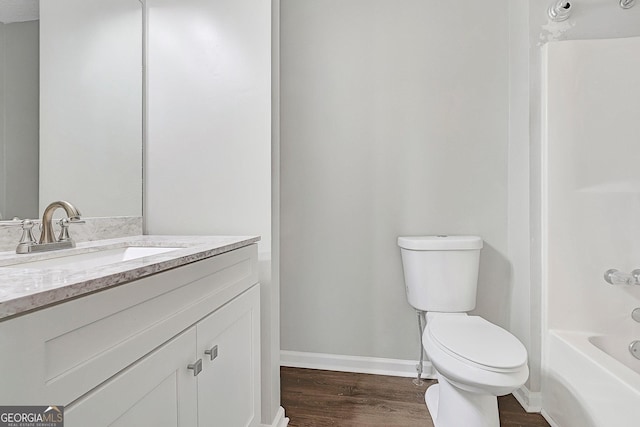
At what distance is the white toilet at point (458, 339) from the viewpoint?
126 cm

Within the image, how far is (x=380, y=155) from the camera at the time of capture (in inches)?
82.0

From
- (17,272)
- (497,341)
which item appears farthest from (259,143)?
(497,341)

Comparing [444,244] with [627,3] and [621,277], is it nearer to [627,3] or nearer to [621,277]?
[621,277]

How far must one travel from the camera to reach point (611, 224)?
5.41 ft

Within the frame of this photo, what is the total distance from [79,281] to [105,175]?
1.08 m

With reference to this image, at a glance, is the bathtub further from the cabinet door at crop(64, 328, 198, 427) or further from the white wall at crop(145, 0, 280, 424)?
the cabinet door at crop(64, 328, 198, 427)

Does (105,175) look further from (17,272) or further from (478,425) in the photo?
(478,425)

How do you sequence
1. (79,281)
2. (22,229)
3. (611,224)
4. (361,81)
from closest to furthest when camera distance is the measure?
(79,281)
(22,229)
(611,224)
(361,81)

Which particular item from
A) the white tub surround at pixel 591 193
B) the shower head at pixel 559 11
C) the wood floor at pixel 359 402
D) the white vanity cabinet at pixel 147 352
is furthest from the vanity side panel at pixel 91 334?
the shower head at pixel 559 11

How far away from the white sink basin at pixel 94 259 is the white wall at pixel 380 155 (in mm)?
1001

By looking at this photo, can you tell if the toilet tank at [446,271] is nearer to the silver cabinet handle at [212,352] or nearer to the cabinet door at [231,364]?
the cabinet door at [231,364]

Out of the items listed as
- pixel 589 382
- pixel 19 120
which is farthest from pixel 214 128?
pixel 589 382

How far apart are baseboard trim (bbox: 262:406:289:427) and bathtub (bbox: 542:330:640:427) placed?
121 cm

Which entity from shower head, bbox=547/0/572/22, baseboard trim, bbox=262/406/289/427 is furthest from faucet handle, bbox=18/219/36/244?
shower head, bbox=547/0/572/22
